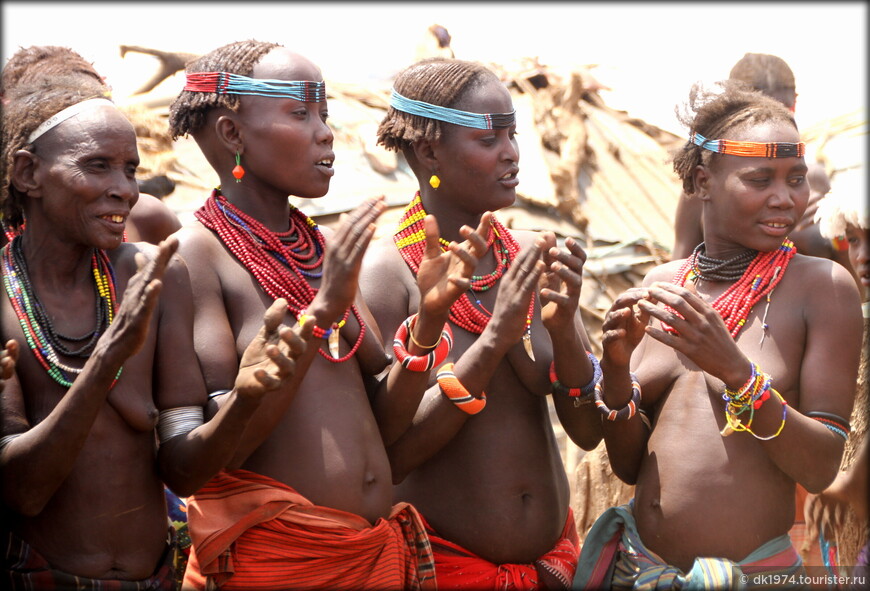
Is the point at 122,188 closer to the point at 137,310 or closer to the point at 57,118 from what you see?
the point at 57,118

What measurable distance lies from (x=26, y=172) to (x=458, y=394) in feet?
5.27

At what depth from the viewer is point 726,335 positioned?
349 cm

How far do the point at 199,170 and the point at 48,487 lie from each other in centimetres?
451

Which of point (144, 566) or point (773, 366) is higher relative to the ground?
point (773, 366)

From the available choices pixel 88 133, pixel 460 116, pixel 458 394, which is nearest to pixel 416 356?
pixel 458 394

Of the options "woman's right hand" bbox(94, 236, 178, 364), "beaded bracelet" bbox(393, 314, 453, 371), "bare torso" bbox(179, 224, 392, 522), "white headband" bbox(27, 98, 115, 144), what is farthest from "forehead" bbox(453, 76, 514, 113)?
"woman's right hand" bbox(94, 236, 178, 364)

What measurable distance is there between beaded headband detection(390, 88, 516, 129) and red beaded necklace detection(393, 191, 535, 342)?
1.12 feet

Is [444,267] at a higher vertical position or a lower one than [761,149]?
lower

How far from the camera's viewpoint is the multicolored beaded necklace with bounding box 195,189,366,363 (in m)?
3.52

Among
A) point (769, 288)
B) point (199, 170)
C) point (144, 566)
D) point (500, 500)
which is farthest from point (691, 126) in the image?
point (199, 170)

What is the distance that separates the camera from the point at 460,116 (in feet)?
13.1

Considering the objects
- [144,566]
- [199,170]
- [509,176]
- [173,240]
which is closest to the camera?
[173,240]

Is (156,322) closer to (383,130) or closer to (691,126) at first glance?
(383,130)

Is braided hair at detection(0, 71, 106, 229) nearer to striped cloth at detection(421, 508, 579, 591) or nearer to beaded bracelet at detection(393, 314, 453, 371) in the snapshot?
beaded bracelet at detection(393, 314, 453, 371)
